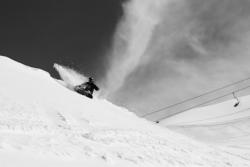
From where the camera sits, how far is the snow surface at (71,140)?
9.95 metres

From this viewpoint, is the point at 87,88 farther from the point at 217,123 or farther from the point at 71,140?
the point at 217,123

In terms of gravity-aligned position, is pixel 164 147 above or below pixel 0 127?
above

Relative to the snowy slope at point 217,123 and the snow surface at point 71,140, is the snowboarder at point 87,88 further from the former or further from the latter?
the snowy slope at point 217,123

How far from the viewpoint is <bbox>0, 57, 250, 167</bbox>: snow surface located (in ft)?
32.6

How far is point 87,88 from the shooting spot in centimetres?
2688

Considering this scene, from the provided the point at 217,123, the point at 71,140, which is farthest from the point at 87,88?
the point at 217,123

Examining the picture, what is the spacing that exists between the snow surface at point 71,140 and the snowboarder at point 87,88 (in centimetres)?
694

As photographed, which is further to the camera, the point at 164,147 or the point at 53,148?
the point at 164,147

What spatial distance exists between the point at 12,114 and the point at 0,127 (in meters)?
1.86

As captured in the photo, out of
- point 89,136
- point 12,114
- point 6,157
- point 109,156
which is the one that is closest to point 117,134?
point 89,136

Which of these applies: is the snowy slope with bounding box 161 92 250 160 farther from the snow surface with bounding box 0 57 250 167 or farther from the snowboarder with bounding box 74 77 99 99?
the snow surface with bounding box 0 57 250 167

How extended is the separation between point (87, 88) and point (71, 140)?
15.0m

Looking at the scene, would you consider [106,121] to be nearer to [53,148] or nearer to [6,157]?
[53,148]

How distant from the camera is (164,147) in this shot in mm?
13672
